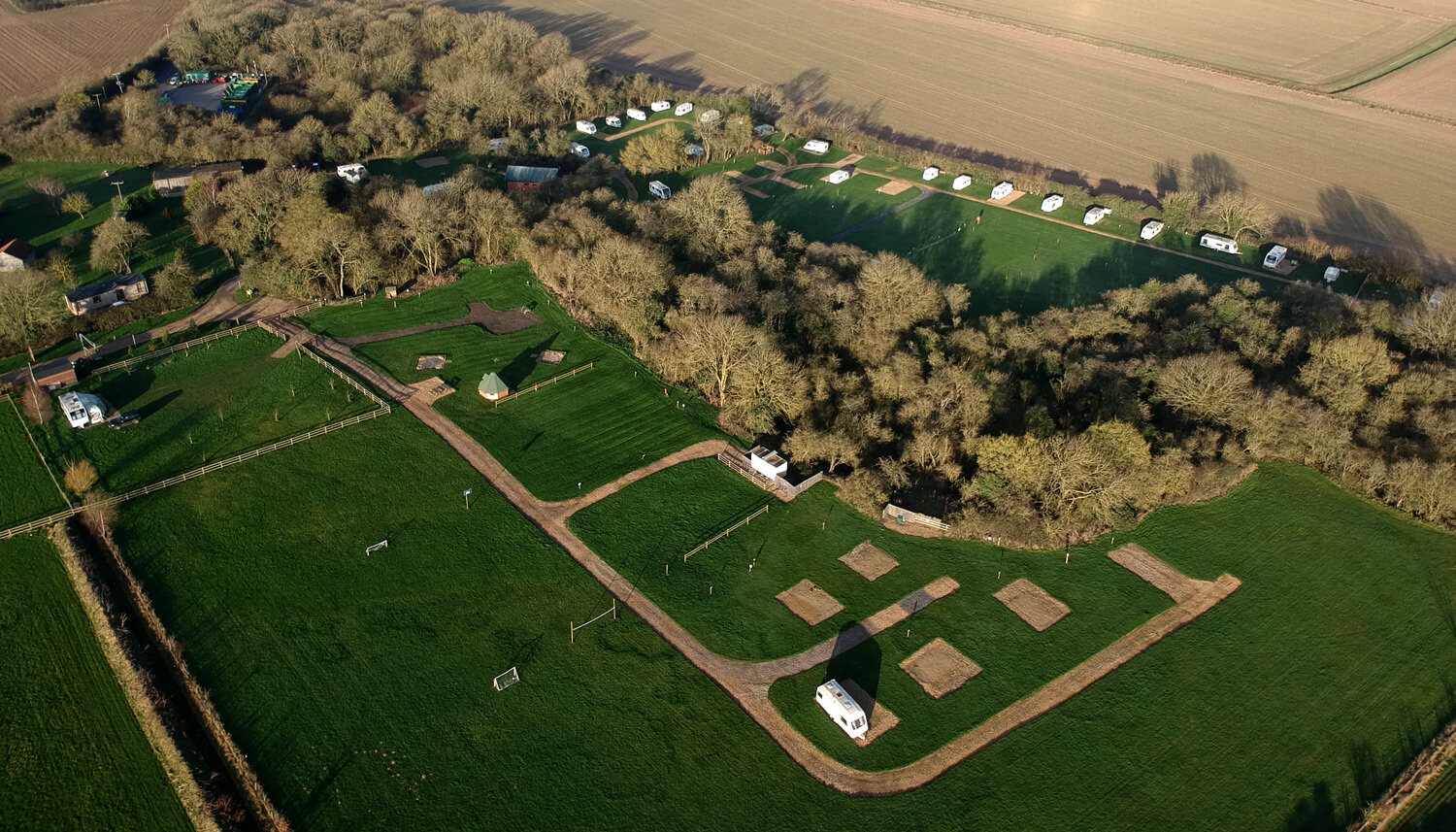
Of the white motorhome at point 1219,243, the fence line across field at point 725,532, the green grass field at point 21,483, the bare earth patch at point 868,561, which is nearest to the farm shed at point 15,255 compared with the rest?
the green grass field at point 21,483

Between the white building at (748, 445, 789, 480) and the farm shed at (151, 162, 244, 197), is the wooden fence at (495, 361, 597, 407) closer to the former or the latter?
the white building at (748, 445, 789, 480)

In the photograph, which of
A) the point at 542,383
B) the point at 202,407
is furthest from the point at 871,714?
the point at 202,407

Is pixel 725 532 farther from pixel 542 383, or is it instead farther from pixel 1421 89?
pixel 1421 89

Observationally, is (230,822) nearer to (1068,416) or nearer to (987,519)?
(987,519)

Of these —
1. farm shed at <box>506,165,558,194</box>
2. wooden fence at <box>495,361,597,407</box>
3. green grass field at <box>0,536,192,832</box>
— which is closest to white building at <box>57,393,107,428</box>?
green grass field at <box>0,536,192,832</box>

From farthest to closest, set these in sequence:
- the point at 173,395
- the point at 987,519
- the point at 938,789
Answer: the point at 173,395 < the point at 987,519 < the point at 938,789

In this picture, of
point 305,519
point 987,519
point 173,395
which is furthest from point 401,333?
point 987,519
